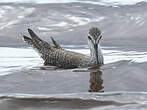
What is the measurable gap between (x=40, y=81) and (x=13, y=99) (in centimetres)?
261

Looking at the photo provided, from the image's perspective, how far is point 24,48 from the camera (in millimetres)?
16875

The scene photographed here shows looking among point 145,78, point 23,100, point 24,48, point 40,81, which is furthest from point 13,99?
point 24,48

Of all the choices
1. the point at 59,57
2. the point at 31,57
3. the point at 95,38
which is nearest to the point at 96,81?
the point at 95,38

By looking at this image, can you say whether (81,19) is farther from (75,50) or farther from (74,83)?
(74,83)

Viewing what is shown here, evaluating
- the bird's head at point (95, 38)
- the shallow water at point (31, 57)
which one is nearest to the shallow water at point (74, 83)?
the shallow water at point (31, 57)

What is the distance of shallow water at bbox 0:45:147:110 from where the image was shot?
9531 millimetres

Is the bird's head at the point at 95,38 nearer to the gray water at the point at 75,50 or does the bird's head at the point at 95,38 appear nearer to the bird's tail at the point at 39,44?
the gray water at the point at 75,50

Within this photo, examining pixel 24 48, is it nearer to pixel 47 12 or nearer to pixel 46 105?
pixel 47 12

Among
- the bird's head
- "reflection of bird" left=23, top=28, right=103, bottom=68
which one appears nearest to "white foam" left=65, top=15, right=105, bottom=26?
"reflection of bird" left=23, top=28, right=103, bottom=68

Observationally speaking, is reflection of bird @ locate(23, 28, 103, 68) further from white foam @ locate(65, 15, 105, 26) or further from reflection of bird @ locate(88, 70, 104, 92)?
white foam @ locate(65, 15, 105, 26)

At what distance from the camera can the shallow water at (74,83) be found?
9.53m

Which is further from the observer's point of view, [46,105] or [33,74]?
[33,74]

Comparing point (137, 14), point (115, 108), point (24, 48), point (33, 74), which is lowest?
point (115, 108)

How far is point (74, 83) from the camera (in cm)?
1223
